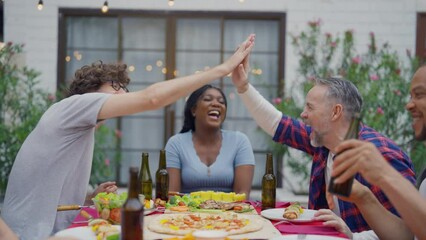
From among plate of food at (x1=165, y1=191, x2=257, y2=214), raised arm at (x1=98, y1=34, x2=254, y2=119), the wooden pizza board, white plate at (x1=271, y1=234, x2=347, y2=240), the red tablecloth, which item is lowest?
plate of food at (x1=165, y1=191, x2=257, y2=214)

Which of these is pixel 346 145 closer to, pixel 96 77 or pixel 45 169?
pixel 45 169

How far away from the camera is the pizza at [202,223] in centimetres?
217

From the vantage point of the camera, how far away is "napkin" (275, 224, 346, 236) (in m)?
2.31

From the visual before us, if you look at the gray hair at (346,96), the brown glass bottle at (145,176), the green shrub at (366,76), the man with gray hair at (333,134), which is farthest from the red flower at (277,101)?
the brown glass bottle at (145,176)

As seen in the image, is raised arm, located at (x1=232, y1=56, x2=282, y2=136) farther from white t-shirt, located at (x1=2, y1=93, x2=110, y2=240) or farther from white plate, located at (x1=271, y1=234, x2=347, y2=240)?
white plate, located at (x1=271, y1=234, x2=347, y2=240)

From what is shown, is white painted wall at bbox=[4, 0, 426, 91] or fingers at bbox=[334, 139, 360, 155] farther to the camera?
white painted wall at bbox=[4, 0, 426, 91]

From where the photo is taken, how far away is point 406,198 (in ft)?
6.61

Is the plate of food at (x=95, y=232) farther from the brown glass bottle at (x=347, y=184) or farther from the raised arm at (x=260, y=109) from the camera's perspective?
the raised arm at (x=260, y=109)

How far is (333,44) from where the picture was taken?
19.1ft

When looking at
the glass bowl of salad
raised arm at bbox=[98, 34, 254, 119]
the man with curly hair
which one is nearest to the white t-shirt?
the man with curly hair

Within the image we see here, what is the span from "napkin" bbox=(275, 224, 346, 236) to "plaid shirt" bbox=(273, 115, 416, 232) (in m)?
0.34

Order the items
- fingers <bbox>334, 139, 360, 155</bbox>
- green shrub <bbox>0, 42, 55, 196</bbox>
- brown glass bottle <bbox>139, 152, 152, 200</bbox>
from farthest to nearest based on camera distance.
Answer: green shrub <bbox>0, 42, 55, 196</bbox> < brown glass bottle <bbox>139, 152, 152, 200</bbox> < fingers <bbox>334, 139, 360, 155</bbox>

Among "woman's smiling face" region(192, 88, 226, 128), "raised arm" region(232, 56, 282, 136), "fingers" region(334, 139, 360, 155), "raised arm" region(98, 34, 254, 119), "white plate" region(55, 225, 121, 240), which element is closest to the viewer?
"fingers" region(334, 139, 360, 155)

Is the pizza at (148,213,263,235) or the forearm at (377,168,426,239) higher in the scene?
the forearm at (377,168,426,239)
